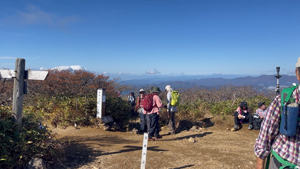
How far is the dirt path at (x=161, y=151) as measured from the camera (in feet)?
16.0

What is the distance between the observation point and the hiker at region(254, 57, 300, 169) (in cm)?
177

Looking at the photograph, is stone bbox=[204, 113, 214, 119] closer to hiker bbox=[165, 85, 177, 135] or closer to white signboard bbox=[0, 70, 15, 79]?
hiker bbox=[165, 85, 177, 135]

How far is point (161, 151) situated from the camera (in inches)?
228

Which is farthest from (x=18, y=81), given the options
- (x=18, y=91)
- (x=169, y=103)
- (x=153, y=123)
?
(x=169, y=103)

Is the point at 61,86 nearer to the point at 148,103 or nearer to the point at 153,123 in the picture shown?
the point at 148,103

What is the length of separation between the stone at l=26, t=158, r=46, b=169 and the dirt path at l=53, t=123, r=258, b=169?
63 centimetres

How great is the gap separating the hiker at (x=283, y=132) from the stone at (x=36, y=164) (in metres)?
3.66

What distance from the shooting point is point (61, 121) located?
7902 millimetres

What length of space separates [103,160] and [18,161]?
5.47 ft

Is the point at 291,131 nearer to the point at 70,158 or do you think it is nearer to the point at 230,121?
the point at 70,158

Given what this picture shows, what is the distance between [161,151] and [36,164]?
296cm

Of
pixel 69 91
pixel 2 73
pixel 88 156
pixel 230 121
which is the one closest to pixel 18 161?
pixel 88 156

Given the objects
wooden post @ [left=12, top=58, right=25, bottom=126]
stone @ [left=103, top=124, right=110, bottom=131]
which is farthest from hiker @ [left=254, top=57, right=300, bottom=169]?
stone @ [left=103, top=124, right=110, bottom=131]

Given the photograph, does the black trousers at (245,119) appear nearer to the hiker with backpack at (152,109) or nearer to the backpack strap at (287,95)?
the hiker with backpack at (152,109)
